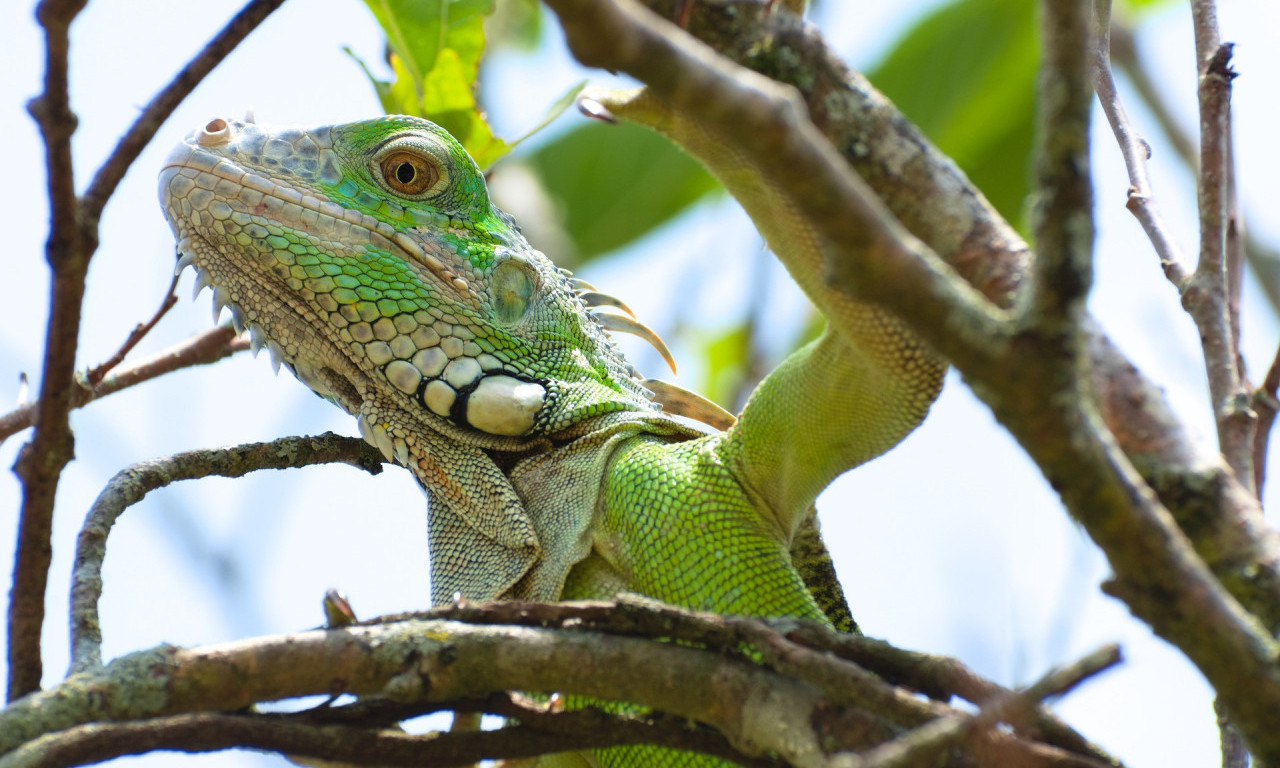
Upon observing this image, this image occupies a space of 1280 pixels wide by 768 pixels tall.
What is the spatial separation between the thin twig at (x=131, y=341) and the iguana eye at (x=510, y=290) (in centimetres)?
138

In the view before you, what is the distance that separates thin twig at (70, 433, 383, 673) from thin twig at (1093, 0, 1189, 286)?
3263 millimetres

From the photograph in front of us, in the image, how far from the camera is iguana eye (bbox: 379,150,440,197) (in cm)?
576

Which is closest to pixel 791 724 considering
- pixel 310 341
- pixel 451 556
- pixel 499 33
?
pixel 451 556

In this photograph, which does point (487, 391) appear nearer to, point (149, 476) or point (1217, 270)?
point (149, 476)

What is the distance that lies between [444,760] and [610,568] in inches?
59.1

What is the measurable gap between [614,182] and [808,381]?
8.56 m

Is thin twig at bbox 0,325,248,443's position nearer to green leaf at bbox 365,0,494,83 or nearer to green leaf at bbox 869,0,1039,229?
green leaf at bbox 365,0,494,83

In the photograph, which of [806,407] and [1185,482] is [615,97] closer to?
[806,407]

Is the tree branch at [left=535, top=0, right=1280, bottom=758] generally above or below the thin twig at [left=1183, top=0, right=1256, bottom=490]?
below

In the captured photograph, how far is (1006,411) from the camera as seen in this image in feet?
9.05

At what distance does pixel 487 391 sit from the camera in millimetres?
5387

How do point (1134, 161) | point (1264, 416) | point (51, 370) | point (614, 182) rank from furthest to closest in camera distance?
1. point (614, 182)
2. point (1134, 161)
3. point (1264, 416)
4. point (51, 370)

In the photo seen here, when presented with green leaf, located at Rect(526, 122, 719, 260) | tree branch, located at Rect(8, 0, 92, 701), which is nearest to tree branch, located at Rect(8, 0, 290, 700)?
tree branch, located at Rect(8, 0, 92, 701)

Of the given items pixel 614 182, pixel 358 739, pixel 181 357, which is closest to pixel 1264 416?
pixel 358 739
